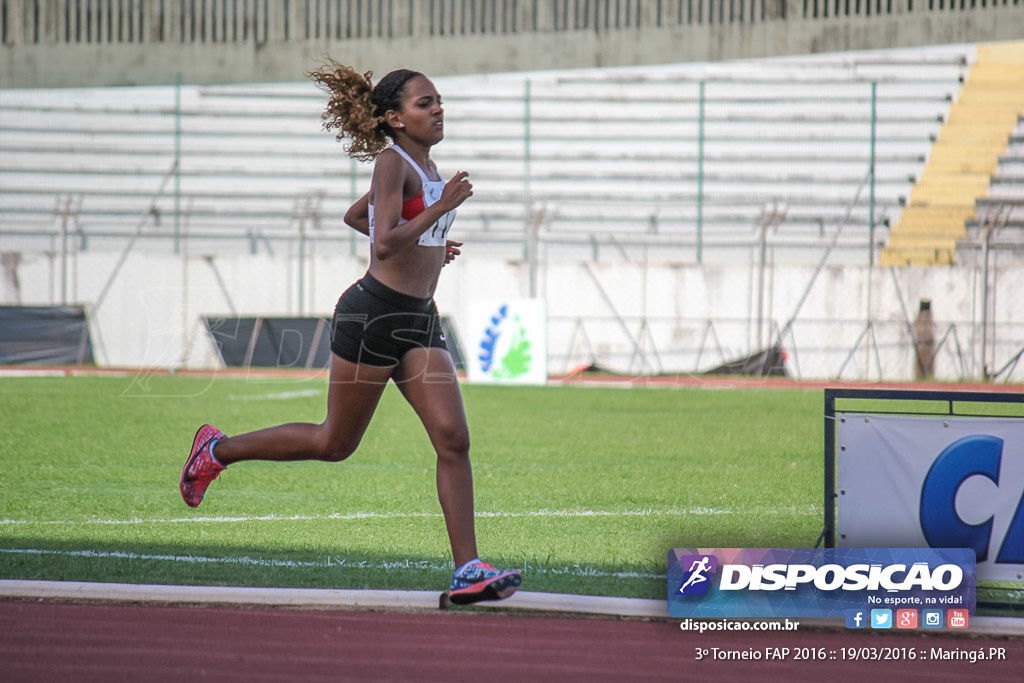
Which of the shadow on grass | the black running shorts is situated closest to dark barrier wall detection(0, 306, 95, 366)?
the shadow on grass

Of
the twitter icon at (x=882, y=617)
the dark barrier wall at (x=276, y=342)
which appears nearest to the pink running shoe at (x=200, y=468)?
the twitter icon at (x=882, y=617)

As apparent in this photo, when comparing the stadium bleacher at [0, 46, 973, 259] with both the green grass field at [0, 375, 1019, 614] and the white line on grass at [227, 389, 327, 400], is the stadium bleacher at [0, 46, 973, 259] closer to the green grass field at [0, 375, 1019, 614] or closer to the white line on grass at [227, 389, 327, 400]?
the white line on grass at [227, 389, 327, 400]

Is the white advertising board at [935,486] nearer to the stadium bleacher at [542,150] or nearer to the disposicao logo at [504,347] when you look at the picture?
the disposicao logo at [504,347]

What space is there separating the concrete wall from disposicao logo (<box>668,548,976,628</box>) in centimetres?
2328

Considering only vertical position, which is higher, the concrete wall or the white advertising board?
the concrete wall

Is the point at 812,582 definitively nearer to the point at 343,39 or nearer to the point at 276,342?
the point at 276,342

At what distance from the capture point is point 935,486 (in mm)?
4344

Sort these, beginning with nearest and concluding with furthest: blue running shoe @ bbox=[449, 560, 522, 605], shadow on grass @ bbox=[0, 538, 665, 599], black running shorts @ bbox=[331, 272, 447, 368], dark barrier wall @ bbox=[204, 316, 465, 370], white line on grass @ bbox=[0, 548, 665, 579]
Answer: blue running shoe @ bbox=[449, 560, 522, 605]
black running shorts @ bbox=[331, 272, 447, 368]
shadow on grass @ bbox=[0, 538, 665, 599]
white line on grass @ bbox=[0, 548, 665, 579]
dark barrier wall @ bbox=[204, 316, 465, 370]

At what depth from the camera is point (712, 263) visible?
853 inches

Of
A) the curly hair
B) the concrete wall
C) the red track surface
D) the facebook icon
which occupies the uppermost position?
the concrete wall

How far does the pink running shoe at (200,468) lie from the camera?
16.3 ft

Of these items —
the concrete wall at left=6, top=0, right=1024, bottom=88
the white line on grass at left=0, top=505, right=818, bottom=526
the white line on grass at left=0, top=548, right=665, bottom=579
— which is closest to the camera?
the white line on grass at left=0, top=548, right=665, bottom=579

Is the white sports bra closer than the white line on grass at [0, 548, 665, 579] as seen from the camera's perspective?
Yes

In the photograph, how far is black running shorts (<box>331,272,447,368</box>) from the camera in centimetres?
439
